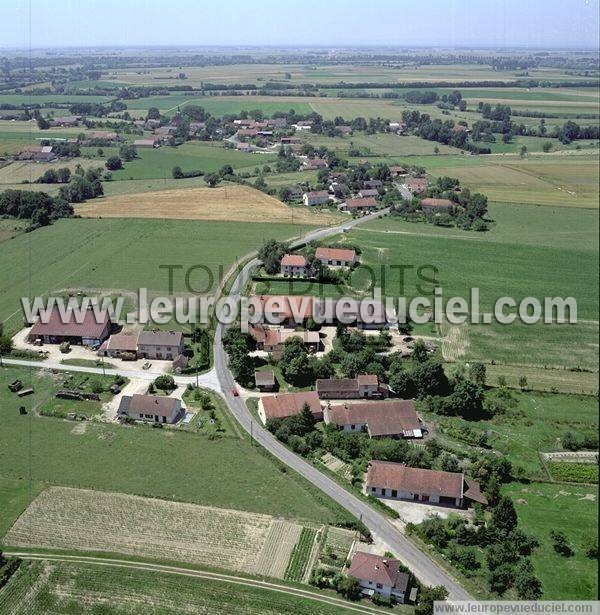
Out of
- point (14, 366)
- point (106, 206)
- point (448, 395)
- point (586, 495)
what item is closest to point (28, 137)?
point (106, 206)

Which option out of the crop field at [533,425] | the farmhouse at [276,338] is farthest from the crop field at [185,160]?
the crop field at [533,425]

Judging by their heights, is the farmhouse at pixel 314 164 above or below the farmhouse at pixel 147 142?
below

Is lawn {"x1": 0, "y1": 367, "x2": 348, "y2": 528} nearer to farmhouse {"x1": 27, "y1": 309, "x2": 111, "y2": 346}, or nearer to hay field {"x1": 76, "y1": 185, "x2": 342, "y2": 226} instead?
farmhouse {"x1": 27, "y1": 309, "x2": 111, "y2": 346}

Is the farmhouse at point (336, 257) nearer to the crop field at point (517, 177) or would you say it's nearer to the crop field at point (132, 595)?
the crop field at point (517, 177)

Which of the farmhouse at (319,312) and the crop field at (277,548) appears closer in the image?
the crop field at (277,548)

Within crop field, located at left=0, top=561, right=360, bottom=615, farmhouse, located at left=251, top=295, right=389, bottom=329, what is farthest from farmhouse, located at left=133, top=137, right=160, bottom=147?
crop field, located at left=0, top=561, right=360, bottom=615

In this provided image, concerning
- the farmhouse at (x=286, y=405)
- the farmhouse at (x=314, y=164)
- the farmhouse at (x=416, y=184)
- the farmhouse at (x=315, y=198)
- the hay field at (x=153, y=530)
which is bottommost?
the hay field at (x=153, y=530)

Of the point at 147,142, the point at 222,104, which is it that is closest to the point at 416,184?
the point at 147,142
